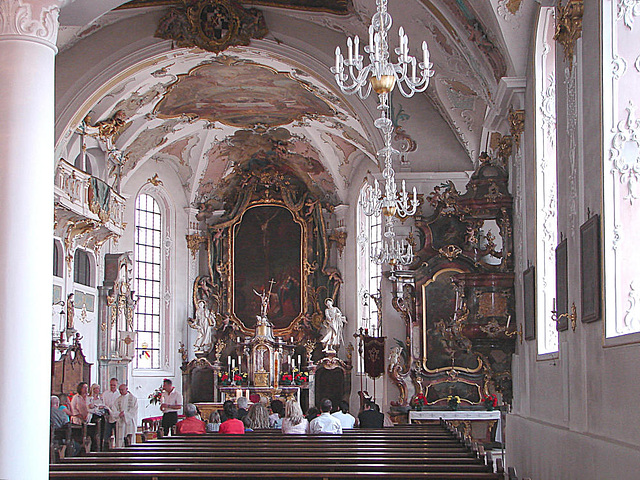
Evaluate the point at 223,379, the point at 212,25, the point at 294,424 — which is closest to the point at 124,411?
the point at 294,424

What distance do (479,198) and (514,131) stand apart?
98 centimetres

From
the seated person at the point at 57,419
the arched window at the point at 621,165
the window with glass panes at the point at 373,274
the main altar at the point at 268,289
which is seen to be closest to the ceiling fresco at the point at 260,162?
the main altar at the point at 268,289

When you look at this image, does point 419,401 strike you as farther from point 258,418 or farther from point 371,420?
point 258,418

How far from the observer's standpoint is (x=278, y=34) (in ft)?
50.4

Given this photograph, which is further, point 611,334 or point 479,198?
point 479,198

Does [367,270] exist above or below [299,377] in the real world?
above

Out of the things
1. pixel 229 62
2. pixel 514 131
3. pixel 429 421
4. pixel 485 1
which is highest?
pixel 229 62

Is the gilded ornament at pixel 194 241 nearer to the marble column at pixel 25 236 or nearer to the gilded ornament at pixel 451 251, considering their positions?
the gilded ornament at pixel 451 251

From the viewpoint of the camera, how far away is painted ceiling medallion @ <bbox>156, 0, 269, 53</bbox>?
1483 centimetres

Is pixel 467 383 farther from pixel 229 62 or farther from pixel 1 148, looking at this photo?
pixel 1 148

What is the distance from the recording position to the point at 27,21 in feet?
22.5

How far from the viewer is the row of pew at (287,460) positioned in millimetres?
6105

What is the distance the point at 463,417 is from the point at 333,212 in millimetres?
10464

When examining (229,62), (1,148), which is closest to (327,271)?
(229,62)
